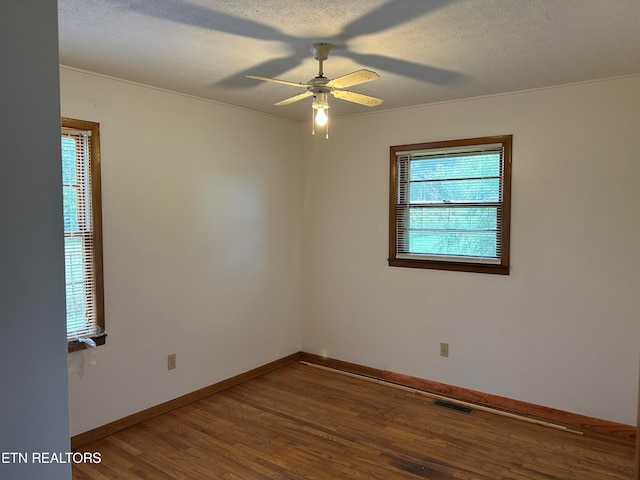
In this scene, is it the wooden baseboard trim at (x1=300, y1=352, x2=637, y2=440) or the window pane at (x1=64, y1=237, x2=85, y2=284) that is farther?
the wooden baseboard trim at (x1=300, y1=352, x2=637, y2=440)

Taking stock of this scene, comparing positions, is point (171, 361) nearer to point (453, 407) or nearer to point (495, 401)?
point (453, 407)

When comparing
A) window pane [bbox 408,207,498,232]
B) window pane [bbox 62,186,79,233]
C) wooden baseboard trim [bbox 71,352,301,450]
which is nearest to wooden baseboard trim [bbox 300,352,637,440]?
wooden baseboard trim [bbox 71,352,301,450]

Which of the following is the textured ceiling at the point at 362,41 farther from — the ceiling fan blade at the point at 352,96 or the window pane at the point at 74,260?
the window pane at the point at 74,260

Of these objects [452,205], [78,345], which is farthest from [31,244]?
[452,205]

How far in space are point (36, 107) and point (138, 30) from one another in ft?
4.86

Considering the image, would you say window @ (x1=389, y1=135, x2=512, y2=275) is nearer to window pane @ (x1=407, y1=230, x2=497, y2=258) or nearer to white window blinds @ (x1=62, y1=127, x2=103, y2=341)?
window pane @ (x1=407, y1=230, x2=497, y2=258)

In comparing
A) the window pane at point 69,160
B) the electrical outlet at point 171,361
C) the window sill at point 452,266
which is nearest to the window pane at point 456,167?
the window sill at point 452,266

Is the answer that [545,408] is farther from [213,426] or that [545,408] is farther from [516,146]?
[213,426]

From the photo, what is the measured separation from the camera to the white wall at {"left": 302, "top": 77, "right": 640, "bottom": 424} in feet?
10.3

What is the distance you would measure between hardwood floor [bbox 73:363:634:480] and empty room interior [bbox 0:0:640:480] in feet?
0.07

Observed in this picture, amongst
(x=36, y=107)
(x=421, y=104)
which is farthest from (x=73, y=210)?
(x=421, y=104)

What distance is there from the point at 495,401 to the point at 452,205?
1.63 meters

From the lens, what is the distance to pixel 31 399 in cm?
103

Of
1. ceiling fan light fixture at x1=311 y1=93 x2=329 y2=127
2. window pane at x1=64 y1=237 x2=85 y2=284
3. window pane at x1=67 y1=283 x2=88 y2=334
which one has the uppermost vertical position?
ceiling fan light fixture at x1=311 y1=93 x2=329 y2=127
